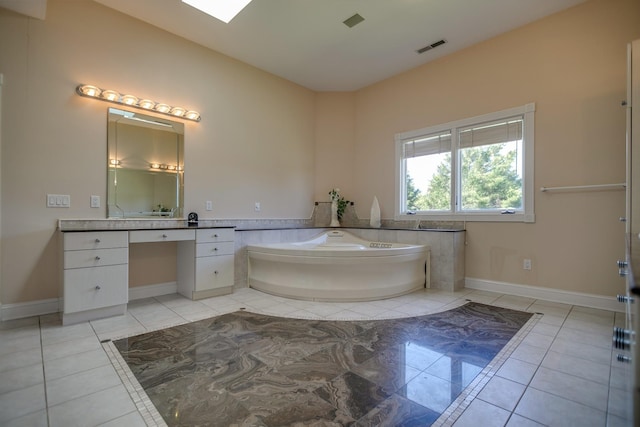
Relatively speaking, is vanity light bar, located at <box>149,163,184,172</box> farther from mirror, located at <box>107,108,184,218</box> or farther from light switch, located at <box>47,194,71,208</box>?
light switch, located at <box>47,194,71,208</box>

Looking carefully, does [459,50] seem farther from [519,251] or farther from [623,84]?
[519,251]

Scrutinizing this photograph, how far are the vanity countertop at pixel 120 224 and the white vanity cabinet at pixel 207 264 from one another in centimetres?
18

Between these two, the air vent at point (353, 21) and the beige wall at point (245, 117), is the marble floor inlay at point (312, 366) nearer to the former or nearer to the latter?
the beige wall at point (245, 117)

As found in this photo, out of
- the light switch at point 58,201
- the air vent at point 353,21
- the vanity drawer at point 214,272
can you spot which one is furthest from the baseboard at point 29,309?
the air vent at point 353,21

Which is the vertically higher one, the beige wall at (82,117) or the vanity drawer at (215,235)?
the beige wall at (82,117)

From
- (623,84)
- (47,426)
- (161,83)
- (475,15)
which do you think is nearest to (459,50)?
(475,15)

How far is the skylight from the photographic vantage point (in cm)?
280

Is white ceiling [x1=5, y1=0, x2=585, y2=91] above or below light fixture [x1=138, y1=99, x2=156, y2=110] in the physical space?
above

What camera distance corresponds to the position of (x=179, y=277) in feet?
11.1

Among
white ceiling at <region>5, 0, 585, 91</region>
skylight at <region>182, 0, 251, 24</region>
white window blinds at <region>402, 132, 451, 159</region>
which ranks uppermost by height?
white ceiling at <region>5, 0, 585, 91</region>

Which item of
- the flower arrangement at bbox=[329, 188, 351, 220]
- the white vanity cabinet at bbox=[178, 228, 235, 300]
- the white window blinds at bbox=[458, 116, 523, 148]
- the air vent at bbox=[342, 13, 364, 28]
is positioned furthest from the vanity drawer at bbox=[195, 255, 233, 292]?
the white window blinds at bbox=[458, 116, 523, 148]

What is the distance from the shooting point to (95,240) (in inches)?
97.3

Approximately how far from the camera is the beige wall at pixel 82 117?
8.34ft

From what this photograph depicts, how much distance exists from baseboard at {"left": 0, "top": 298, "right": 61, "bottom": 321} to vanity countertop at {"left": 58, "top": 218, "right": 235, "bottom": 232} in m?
0.69
